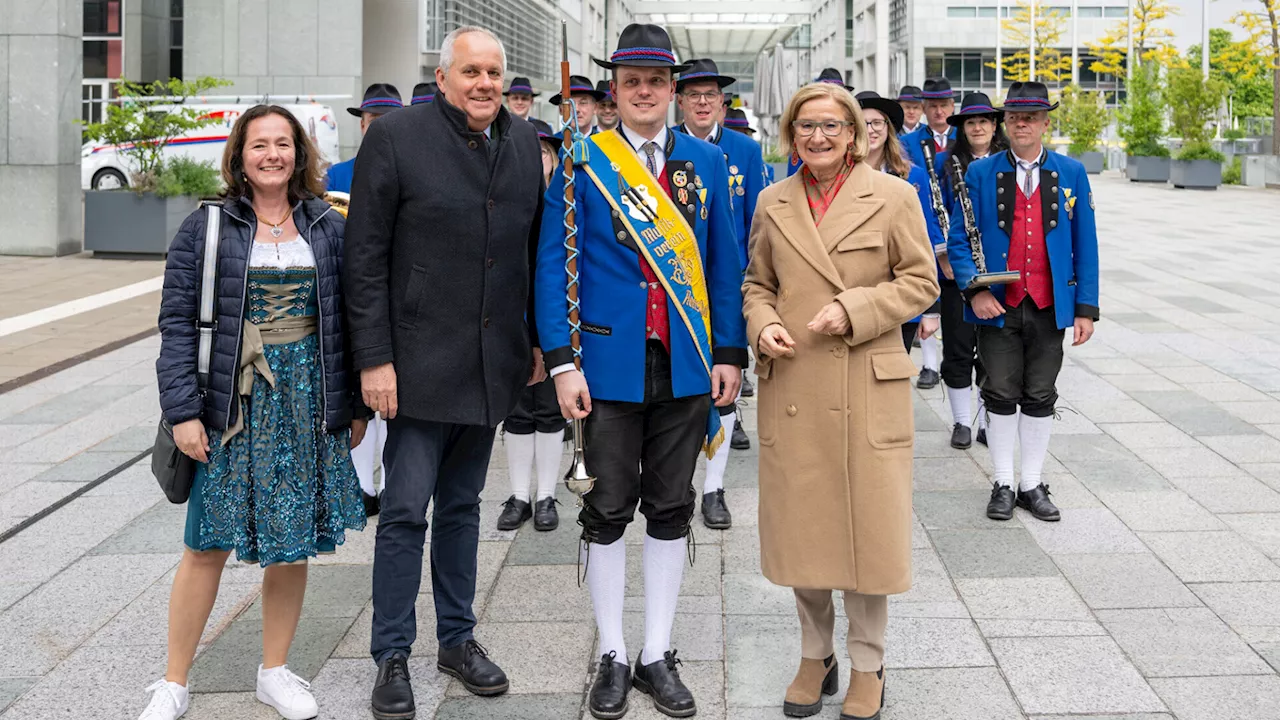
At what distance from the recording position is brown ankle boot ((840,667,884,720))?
13.6 ft

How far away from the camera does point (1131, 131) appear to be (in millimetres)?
38062

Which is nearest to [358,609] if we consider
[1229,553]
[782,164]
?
[1229,553]

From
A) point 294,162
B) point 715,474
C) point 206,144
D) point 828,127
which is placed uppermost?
point 206,144

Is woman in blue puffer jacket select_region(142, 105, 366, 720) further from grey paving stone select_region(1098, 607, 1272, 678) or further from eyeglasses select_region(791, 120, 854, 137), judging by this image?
grey paving stone select_region(1098, 607, 1272, 678)

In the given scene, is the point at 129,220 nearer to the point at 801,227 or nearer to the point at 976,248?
the point at 976,248

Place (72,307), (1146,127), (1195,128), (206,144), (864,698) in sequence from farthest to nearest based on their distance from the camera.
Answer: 1. (1146,127)
2. (1195,128)
3. (206,144)
4. (72,307)
5. (864,698)

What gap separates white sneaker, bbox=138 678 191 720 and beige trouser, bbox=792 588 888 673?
1.94 metres

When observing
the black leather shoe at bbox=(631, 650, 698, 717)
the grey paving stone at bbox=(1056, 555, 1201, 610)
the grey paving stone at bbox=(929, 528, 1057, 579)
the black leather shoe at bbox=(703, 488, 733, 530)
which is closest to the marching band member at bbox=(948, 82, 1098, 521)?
the grey paving stone at bbox=(929, 528, 1057, 579)

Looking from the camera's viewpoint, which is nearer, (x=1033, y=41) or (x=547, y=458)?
(x=547, y=458)

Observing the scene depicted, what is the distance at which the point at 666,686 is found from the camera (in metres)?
4.34

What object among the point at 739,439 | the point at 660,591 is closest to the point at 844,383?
the point at 660,591

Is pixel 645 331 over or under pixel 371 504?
over

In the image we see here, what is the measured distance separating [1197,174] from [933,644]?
32107 mm

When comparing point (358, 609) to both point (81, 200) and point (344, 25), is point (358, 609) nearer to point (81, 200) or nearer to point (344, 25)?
point (81, 200)
